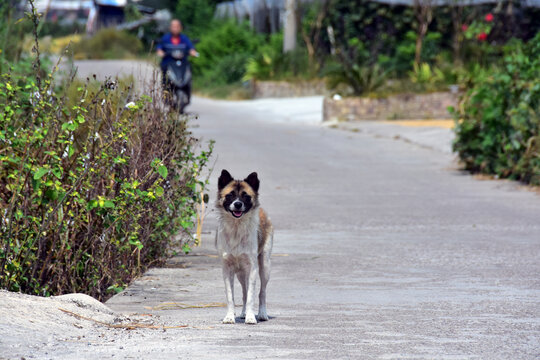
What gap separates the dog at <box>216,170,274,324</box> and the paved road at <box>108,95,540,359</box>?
191 millimetres

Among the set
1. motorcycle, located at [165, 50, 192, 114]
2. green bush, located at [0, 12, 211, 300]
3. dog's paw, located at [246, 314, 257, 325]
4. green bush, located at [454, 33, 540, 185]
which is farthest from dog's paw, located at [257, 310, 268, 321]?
motorcycle, located at [165, 50, 192, 114]

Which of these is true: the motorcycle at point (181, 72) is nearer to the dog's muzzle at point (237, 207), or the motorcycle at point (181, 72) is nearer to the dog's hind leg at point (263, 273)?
the dog's hind leg at point (263, 273)

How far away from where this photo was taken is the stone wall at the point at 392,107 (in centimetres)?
2842

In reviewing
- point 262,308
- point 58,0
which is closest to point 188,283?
point 262,308

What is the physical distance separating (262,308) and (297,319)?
254 millimetres

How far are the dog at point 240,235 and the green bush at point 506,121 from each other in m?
9.42

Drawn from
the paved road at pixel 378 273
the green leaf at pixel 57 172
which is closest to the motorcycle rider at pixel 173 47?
the paved road at pixel 378 273

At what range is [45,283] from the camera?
8125mm

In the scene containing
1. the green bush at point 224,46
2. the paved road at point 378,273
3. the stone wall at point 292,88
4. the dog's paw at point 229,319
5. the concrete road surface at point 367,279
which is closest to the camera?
the concrete road surface at point 367,279

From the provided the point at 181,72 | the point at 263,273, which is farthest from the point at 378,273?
the point at 181,72

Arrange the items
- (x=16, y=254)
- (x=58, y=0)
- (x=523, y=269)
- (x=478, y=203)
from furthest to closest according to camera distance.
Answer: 1. (x=58, y=0)
2. (x=478, y=203)
3. (x=523, y=269)
4. (x=16, y=254)

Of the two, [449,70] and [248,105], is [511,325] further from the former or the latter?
[248,105]

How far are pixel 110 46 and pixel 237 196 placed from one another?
5493 cm

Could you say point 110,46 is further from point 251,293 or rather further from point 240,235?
point 251,293
